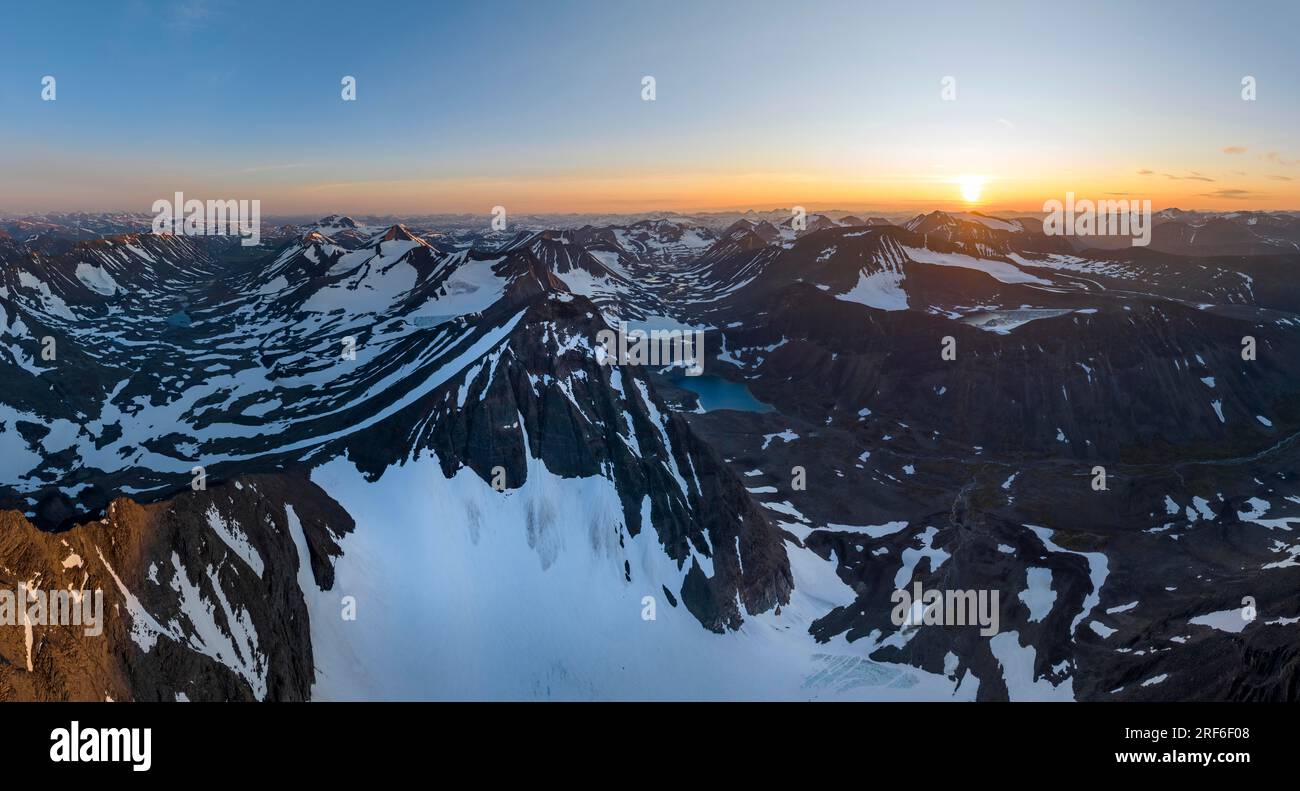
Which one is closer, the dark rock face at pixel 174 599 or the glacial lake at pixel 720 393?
the dark rock face at pixel 174 599

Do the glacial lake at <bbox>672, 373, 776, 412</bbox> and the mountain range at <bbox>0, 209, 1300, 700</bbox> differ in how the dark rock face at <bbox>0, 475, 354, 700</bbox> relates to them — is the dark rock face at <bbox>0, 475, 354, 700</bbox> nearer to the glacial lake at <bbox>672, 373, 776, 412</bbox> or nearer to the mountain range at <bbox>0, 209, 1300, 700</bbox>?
the mountain range at <bbox>0, 209, 1300, 700</bbox>

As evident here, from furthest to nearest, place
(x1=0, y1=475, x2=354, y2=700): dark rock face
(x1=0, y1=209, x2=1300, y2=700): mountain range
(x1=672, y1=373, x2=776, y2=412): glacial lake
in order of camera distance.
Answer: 1. (x1=672, y1=373, x2=776, y2=412): glacial lake
2. (x1=0, y1=209, x2=1300, y2=700): mountain range
3. (x1=0, y1=475, x2=354, y2=700): dark rock face

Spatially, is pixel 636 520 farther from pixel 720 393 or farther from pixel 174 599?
pixel 720 393

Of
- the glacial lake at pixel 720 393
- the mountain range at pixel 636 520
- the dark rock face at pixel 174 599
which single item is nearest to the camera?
the dark rock face at pixel 174 599

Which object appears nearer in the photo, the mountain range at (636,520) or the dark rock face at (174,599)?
the dark rock face at (174,599)

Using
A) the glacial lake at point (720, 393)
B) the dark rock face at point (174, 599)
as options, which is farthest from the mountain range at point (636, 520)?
the glacial lake at point (720, 393)

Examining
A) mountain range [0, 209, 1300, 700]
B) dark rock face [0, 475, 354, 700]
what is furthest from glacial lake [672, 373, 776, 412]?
dark rock face [0, 475, 354, 700]

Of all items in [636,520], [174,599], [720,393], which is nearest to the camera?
[174,599]

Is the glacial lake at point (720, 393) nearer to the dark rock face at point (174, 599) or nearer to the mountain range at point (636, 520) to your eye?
the mountain range at point (636, 520)

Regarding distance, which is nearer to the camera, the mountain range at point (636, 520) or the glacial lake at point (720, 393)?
the mountain range at point (636, 520)

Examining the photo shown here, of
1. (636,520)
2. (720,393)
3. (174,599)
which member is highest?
(720,393)

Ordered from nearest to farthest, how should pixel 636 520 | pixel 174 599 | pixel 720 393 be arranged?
pixel 174 599
pixel 636 520
pixel 720 393

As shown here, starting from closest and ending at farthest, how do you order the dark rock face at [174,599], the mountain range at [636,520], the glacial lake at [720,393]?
the dark rock face at [174,599] → the mountain range at [636,520] → the glacial lake at [720,393]

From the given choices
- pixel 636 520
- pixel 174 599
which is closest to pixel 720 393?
pixel 636 520
